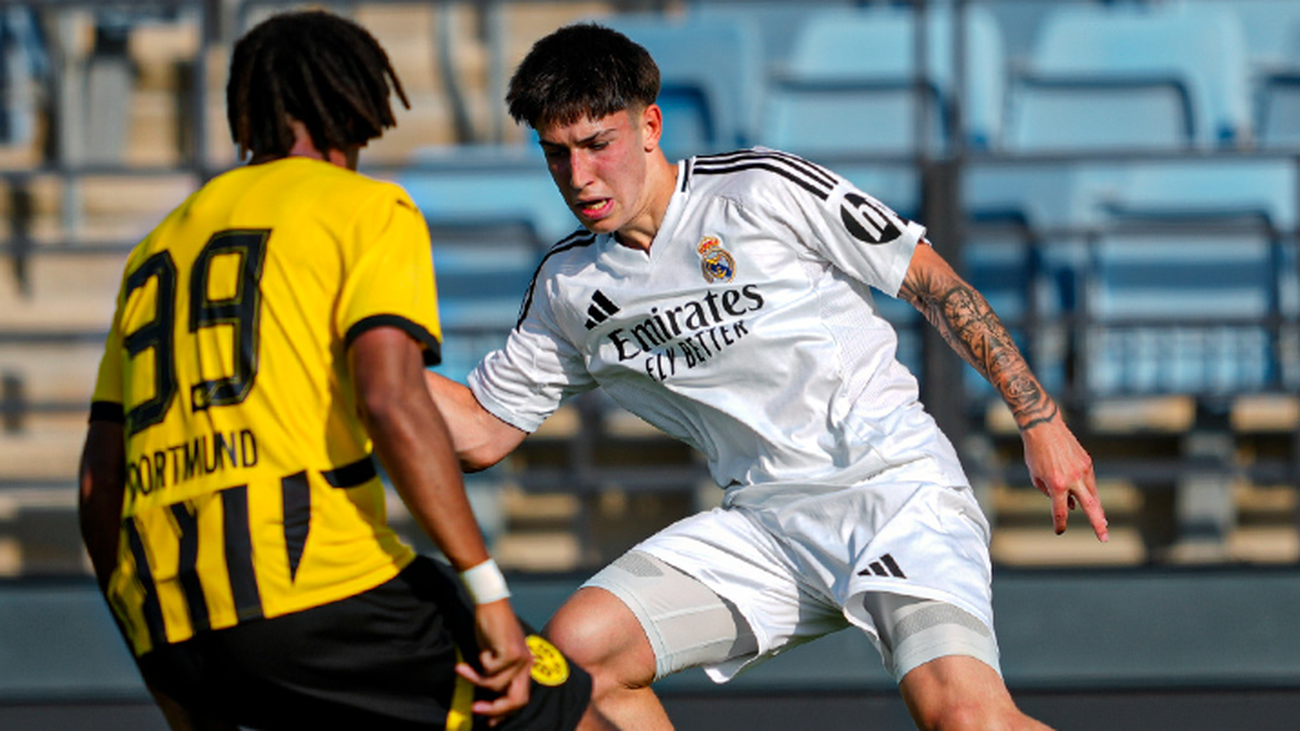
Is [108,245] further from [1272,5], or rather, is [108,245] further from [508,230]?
[1272,5]

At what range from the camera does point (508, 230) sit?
232 inches

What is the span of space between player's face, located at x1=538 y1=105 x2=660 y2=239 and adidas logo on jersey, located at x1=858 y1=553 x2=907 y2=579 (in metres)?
0.83

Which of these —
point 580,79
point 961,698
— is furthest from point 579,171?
point 961,698

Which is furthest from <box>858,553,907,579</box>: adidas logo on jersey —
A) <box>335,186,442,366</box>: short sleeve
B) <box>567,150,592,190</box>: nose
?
<box>335,186,442,366</box>: short sleeve

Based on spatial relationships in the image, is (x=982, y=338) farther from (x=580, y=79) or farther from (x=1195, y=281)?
(x=1195, y=281)

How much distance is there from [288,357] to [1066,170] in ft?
17.3

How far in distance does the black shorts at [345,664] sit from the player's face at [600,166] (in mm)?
905

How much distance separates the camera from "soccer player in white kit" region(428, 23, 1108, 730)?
264 cm

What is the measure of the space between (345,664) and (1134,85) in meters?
5.84

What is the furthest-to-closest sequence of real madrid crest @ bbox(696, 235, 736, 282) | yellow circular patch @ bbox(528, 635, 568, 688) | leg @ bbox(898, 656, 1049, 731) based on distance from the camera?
real madrid crest @ bbox(696, 235, 736, 282) → leg @ bbox(898, 656, 1049, 731) → yellow circular patch @ bbox(528, 635, 568, 688)

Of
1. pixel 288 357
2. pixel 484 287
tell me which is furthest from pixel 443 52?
pixel 288 357

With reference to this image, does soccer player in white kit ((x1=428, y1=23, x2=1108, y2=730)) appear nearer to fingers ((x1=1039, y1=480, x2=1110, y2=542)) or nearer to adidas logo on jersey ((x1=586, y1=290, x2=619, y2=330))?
adidas logo on jersey ((x1=586, y1=290, x2=619, y2=330))

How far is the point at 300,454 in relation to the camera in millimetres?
1904

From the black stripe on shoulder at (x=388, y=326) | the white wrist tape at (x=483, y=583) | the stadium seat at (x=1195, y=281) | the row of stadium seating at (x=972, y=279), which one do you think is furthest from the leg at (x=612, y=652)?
the stadium seat at (x=1195, y=281)
